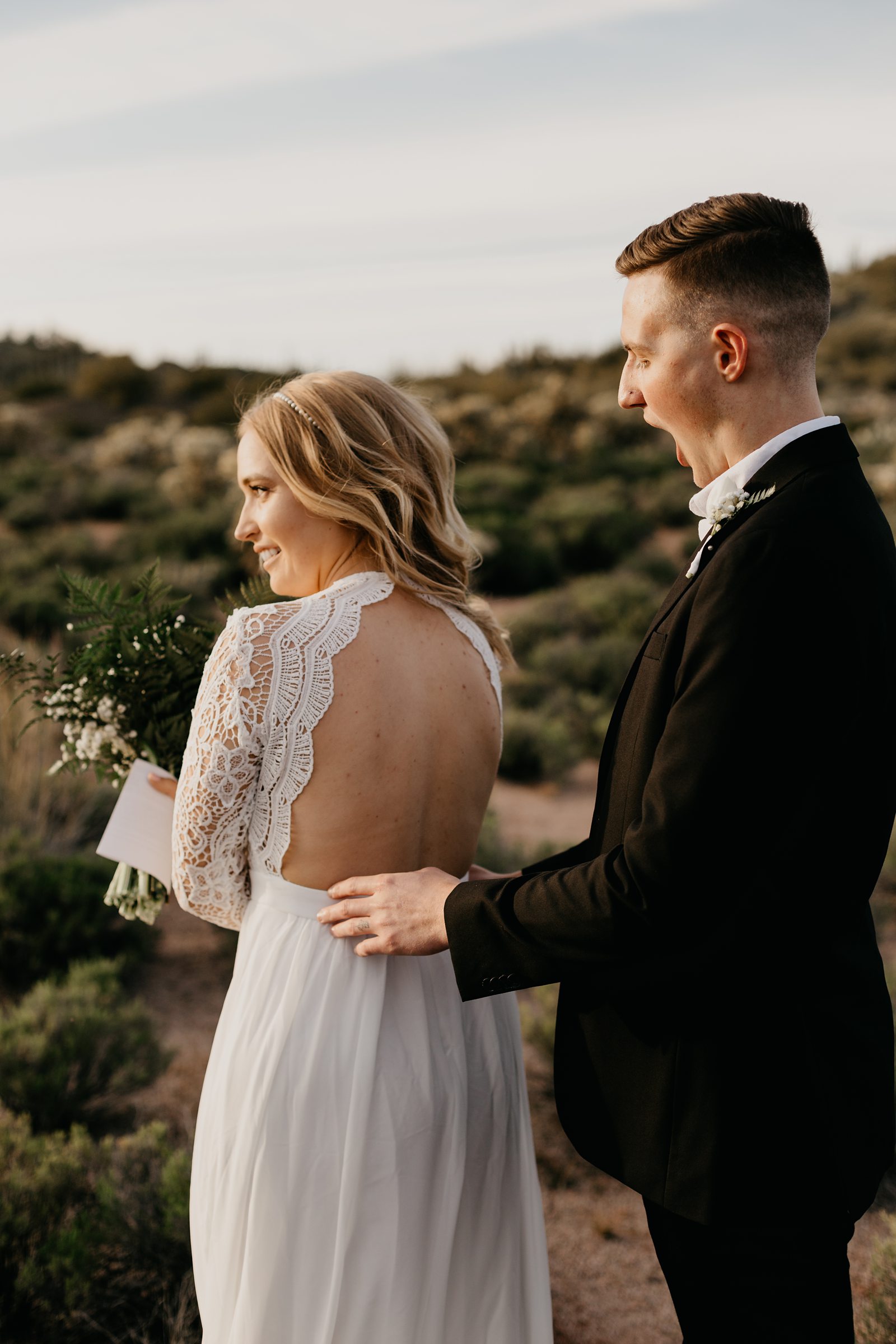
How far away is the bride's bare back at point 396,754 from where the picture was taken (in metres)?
1.75

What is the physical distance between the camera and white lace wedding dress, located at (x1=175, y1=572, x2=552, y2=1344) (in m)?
1.73

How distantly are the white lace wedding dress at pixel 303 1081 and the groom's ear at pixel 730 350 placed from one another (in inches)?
28.9

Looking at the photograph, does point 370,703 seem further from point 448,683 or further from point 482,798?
point 482,798

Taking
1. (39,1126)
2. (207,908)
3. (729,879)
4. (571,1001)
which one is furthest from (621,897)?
(39,1126)

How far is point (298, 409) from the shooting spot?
1.91 metres

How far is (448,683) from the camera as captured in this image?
191 cm

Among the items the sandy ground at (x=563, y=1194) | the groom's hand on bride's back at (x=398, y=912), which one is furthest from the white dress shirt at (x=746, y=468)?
the sandy ground at (x=563, y=1194)

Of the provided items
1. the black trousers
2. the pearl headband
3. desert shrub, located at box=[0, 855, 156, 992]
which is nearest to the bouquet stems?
the pearl headband

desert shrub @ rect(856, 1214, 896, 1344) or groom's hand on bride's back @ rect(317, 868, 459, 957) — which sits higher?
groom's hand on bride's back @ rect(317, 868, 459, 957)

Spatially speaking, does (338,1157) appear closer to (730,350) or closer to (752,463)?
(752,463)

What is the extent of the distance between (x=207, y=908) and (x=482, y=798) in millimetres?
598

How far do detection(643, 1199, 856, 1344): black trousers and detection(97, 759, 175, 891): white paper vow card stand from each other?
47.8 inches

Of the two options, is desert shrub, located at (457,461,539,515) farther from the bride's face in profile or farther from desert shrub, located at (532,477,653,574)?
the bride's face in profile

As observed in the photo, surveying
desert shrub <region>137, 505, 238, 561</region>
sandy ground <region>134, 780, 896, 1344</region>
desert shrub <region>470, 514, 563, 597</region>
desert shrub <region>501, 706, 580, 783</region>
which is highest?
desert shrub <region>137, 505, 238, 561</region>
